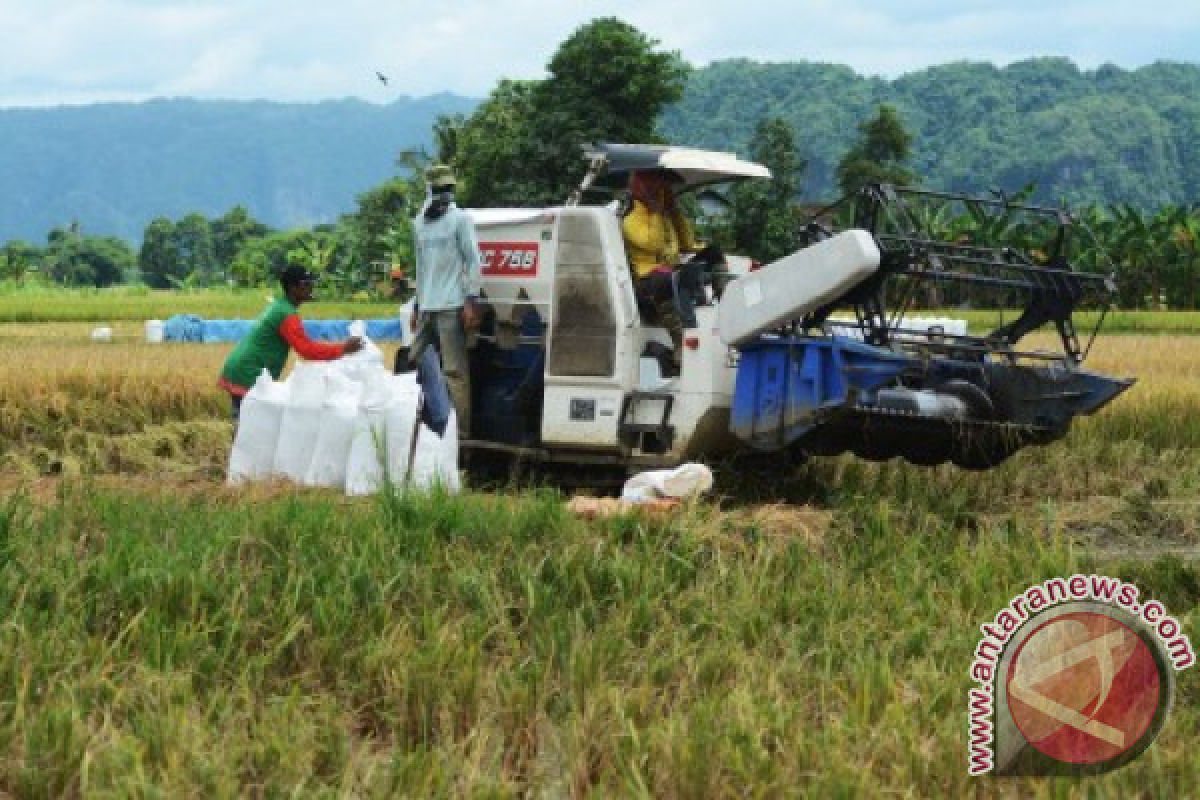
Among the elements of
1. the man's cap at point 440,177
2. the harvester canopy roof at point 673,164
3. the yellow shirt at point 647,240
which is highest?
the harvester canopy roof at point 673,164

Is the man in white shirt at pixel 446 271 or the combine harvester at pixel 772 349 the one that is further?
the man in white shirt at pixel 446 271

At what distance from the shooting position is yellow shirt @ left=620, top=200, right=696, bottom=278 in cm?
946

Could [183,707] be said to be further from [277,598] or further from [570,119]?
[570,119]

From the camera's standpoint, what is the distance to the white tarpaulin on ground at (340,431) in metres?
8.82

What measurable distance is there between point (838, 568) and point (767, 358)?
210 centimetres

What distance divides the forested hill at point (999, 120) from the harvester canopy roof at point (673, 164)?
4827 inches

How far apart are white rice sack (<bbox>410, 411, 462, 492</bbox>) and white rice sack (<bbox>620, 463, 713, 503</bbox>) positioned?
0.95 m

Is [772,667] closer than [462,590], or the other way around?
[772,667]

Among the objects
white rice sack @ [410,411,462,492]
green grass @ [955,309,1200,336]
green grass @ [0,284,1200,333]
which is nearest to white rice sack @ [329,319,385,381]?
white rice sack @ [410,411,462,492]

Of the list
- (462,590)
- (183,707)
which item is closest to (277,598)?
(462,590)

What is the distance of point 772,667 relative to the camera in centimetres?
546

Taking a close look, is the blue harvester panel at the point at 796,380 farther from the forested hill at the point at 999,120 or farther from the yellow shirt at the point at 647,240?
the forested hill at the point at 999,120

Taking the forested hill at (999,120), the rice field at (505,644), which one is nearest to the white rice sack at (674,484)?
the rice field at (505,644)

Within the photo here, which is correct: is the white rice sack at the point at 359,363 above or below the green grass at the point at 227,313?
above
